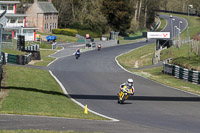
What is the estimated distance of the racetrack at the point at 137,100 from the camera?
17281 mm

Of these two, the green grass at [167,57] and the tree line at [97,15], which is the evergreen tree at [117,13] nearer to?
the tree line at [97,15]

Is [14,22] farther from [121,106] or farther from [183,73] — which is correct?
[121,106]

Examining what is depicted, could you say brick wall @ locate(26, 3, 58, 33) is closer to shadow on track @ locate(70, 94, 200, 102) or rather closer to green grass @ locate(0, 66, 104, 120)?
green grass @ locate(0, 66, 104, 120)

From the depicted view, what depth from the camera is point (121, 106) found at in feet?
71.9

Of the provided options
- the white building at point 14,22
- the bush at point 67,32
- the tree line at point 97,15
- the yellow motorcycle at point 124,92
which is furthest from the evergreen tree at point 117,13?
the yellow motorcycle at point 124,92

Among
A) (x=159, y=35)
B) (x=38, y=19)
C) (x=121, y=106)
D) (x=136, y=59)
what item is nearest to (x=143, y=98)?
(x=121, y=106)

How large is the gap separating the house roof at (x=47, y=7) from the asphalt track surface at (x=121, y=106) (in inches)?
2233

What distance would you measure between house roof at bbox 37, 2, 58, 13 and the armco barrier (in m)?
60.7

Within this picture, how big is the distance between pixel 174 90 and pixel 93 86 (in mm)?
6225

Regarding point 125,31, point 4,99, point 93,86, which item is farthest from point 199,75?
point 125,31

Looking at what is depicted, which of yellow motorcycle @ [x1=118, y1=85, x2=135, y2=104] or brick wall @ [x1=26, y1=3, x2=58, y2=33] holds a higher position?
brick wall @ [x1=26, y1=3, x2=58, y2=33]

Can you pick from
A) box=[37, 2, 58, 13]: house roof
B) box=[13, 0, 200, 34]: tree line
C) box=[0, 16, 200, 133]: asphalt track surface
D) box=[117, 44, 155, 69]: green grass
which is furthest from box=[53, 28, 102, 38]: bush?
box=[0, 16, 200, 133]: asphalt track surface

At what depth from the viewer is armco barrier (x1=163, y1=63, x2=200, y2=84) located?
35531mm

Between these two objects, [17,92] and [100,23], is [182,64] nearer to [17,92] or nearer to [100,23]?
[17,92]
